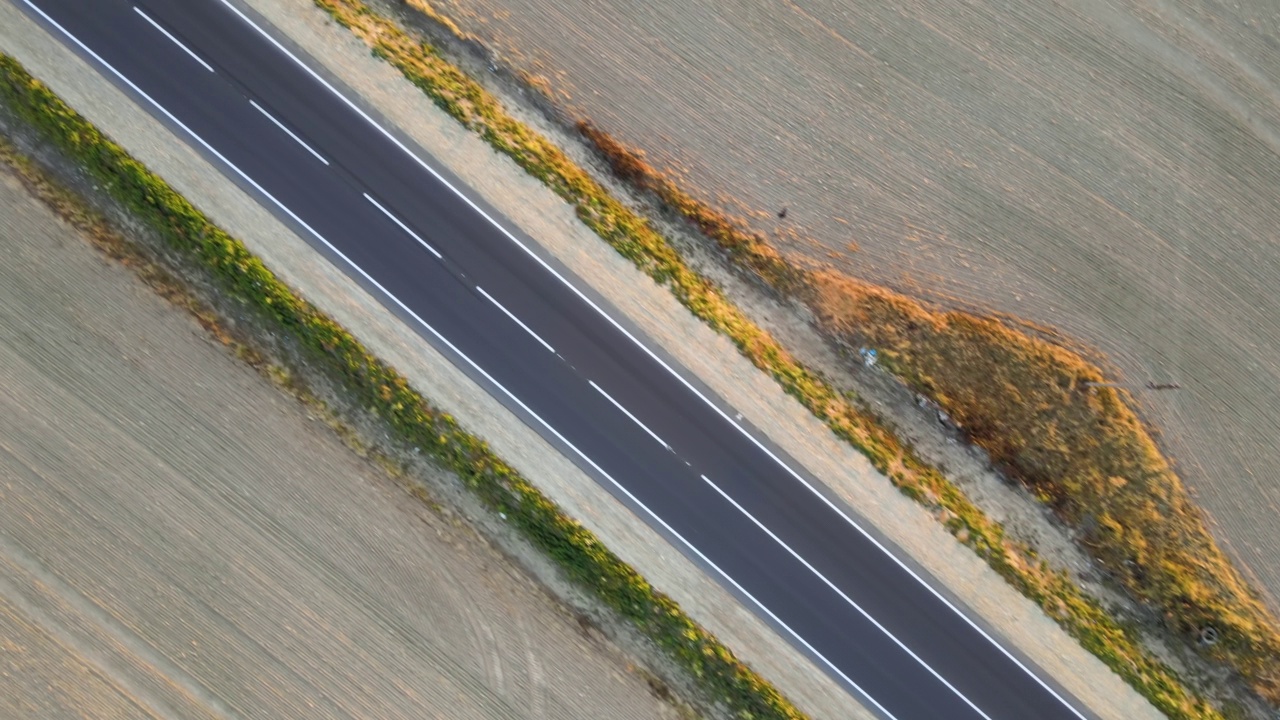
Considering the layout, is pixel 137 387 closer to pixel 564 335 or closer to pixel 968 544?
pixel 564 335

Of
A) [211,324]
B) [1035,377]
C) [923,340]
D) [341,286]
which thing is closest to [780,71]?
[923,340]

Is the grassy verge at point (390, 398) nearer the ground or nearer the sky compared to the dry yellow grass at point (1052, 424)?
nearer the ground

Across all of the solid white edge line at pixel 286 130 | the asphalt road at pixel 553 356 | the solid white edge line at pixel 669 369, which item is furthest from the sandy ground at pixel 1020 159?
the solid white edge line at pixel 286 130

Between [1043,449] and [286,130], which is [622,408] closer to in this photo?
[286,130]

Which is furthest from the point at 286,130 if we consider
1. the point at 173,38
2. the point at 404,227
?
the point at 404,227

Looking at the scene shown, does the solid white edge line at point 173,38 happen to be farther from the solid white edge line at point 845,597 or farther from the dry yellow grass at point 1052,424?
the solid white edge line at point 845,597

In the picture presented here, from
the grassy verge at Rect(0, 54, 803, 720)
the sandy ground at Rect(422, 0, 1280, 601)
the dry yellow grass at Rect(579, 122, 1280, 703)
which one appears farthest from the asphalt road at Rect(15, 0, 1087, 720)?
the sandy ground at Rect(422, 0, 1280, 601)

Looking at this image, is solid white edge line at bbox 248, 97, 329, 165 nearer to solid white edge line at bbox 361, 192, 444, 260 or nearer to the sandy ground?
solid white edge line at bbox 361, 192, 444, 260
